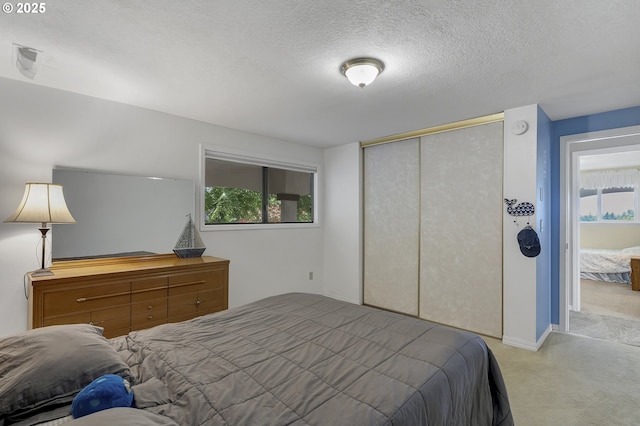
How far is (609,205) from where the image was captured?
20.4ft

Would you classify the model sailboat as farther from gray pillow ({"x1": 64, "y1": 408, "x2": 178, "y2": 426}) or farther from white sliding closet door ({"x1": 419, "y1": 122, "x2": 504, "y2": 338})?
white sliding closet door ({"x1": 419, "y1": 122, "x2": 504, "y2": 338})

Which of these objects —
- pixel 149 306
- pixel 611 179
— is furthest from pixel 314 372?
pixel 611 179

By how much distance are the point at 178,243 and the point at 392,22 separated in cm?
283

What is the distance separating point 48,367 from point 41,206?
169cm

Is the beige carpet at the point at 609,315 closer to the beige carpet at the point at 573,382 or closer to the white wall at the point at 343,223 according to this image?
the beige carpet at the point at 573,382

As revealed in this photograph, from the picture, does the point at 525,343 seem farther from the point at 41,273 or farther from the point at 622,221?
the point at 622,221

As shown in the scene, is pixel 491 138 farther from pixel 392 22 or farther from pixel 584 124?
pixel 392 22

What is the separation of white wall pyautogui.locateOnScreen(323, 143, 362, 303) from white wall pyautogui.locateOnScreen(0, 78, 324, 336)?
2.61 feet

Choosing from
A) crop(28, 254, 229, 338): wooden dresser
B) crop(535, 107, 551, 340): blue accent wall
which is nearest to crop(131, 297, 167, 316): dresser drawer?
crop(28, 254, 229, 338): wooden dresser

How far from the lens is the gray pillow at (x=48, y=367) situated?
989mm

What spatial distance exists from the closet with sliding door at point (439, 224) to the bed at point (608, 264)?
3.93 meters

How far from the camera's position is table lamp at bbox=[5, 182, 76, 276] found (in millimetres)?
2166

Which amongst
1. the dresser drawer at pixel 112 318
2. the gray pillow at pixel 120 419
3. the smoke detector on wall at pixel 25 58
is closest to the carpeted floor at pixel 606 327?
the gray pillow at pixel 120 419

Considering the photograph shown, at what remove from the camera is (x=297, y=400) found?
3.59 ft
